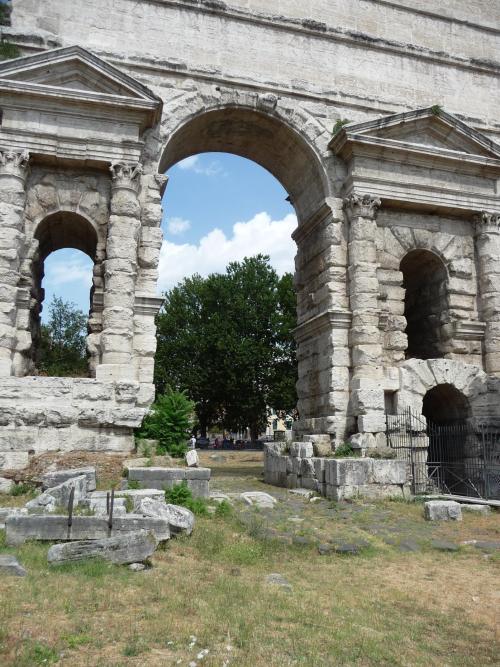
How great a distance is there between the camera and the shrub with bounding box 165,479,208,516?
860cm

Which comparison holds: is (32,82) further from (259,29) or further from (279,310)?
(279,310)

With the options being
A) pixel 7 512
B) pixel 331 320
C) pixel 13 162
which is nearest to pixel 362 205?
pixel 331 320

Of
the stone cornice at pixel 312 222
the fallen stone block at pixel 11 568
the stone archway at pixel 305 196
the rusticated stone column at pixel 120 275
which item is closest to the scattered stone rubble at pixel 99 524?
the fallen stone block at pixel 11 568

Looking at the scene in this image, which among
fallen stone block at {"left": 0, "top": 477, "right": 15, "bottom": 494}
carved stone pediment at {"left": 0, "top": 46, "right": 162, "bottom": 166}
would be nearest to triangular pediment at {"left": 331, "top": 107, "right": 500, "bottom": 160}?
carved stone pediment at {"left": 0, "top": 46, "right": 162, "bottom": 166}

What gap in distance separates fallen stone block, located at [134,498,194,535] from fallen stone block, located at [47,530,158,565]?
109 centimetres

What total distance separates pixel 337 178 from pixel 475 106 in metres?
4.97

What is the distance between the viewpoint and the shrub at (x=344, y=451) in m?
12.1

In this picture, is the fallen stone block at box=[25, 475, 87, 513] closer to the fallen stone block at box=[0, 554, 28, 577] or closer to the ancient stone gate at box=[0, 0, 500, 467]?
the fallen stone block at box=[0, 554, 28, 577]

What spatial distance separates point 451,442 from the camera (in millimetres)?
13906

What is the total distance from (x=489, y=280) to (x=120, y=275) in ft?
28.1

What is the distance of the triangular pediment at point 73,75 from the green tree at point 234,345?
20961mm

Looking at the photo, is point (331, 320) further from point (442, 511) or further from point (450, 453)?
point (442, 511)

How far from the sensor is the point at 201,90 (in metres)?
13.4

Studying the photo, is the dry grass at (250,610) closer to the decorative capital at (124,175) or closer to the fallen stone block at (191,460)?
the fallen stone block at (191,460)
